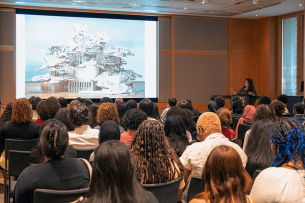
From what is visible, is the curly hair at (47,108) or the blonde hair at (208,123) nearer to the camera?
the blonde hair at (208,123)

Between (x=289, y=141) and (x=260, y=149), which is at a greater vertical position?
(x=289, y=141)

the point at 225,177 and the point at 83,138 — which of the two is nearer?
the point at 225,177

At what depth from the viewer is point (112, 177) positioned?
1.34m

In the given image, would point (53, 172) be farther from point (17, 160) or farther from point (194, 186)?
point (17, 160)

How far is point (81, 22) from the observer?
10.7m

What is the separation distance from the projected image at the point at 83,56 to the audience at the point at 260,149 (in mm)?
8649

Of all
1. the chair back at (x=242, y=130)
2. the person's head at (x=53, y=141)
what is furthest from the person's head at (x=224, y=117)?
the person's head at (x=53, y=141)

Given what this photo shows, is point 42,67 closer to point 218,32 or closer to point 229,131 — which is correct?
Answer: point 218,32

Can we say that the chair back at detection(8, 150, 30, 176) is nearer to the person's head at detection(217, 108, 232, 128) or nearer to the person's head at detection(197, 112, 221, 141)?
the person's head at detection(197, 112, 221, 141)

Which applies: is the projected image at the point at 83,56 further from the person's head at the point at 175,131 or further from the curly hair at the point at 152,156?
the curly hair at the point at 152,156

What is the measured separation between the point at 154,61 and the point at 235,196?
1048cm

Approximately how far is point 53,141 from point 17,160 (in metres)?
1.52

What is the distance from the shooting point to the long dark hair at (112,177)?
1336mm

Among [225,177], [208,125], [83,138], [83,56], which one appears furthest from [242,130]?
[83,56]
